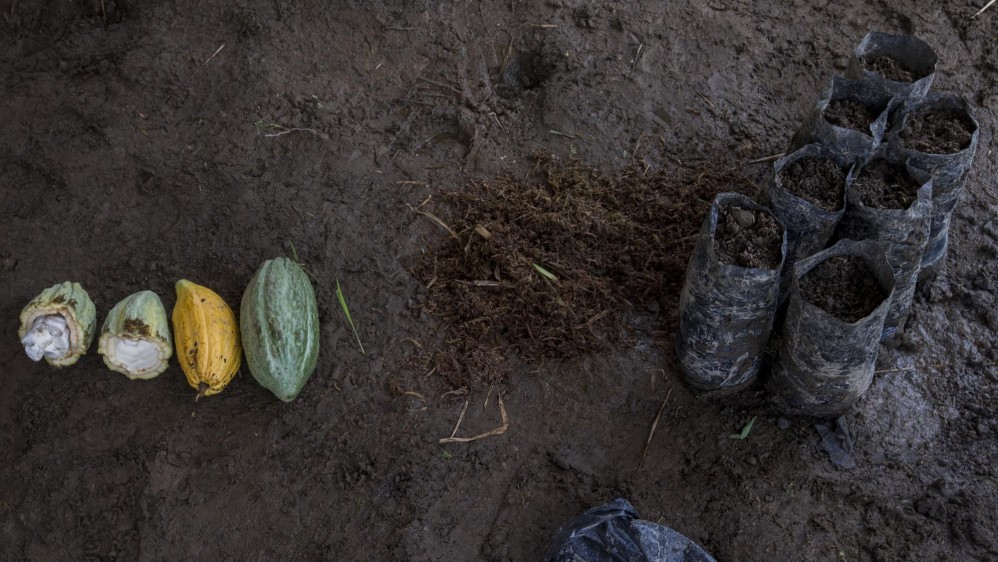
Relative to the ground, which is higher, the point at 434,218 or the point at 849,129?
the point at 849,129

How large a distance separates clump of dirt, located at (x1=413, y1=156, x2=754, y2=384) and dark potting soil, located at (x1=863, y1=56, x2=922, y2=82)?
0.94 meters

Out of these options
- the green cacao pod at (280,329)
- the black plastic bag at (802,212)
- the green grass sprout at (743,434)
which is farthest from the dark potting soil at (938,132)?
the green cacao pod at (280,329)

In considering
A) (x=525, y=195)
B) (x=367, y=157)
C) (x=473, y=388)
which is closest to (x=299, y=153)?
(x=367, y=157)

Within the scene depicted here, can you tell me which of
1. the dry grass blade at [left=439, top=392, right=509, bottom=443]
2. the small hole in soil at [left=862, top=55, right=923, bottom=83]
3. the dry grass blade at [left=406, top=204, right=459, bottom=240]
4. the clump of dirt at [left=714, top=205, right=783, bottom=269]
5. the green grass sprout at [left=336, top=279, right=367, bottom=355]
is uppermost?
the small hole in soil at [left=862, top=55, right=923, bottom=83]

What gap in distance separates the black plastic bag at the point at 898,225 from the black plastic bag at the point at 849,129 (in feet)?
0.34

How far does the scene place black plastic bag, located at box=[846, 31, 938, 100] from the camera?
3883mm

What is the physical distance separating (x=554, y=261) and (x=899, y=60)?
2092 mm

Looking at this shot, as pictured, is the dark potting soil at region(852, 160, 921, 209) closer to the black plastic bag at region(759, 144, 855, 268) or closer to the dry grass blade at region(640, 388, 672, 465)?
the black plastic bag at region(759, 144, 855, 268)

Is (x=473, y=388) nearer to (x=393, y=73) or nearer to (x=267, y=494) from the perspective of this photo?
(x=267, y=494)

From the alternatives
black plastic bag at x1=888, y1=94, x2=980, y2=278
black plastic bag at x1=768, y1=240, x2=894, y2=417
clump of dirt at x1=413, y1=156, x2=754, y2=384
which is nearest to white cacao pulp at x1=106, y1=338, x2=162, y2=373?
clump of dirt at x1=413, y1=156, x2=754, y2=384

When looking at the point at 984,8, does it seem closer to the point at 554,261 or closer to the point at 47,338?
the point at 554,261

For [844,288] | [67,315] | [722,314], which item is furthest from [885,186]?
[67,315]

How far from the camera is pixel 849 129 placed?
3.67 metres

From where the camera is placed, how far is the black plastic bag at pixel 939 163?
3.61 metres
